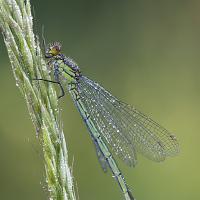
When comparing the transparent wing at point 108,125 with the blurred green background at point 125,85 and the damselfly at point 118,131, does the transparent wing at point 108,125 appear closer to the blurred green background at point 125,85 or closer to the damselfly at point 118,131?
the damselfly at point 118,131

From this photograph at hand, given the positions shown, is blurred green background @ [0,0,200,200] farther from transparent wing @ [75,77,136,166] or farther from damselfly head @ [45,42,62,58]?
transparent wing @ [75,77,136,166]

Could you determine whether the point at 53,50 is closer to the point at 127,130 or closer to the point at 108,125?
the point at 108,125

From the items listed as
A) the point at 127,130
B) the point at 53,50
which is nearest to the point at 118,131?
the point at 127,130

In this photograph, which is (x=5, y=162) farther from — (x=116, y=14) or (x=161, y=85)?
(x=116, y=14)

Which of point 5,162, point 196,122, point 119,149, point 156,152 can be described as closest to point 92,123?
point 119,149

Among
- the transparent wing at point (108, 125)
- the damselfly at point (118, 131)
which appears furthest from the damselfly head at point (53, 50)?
the transparent wing at point (108, 125)

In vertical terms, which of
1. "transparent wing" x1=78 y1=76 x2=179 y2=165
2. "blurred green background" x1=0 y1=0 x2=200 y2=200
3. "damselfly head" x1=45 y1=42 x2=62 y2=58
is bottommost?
"transparent wing" x1=78 y1=76 x2=179 y2=165

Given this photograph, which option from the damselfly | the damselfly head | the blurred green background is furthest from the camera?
the blurred green background

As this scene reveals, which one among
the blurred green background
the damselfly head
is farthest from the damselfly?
the blurred green background
